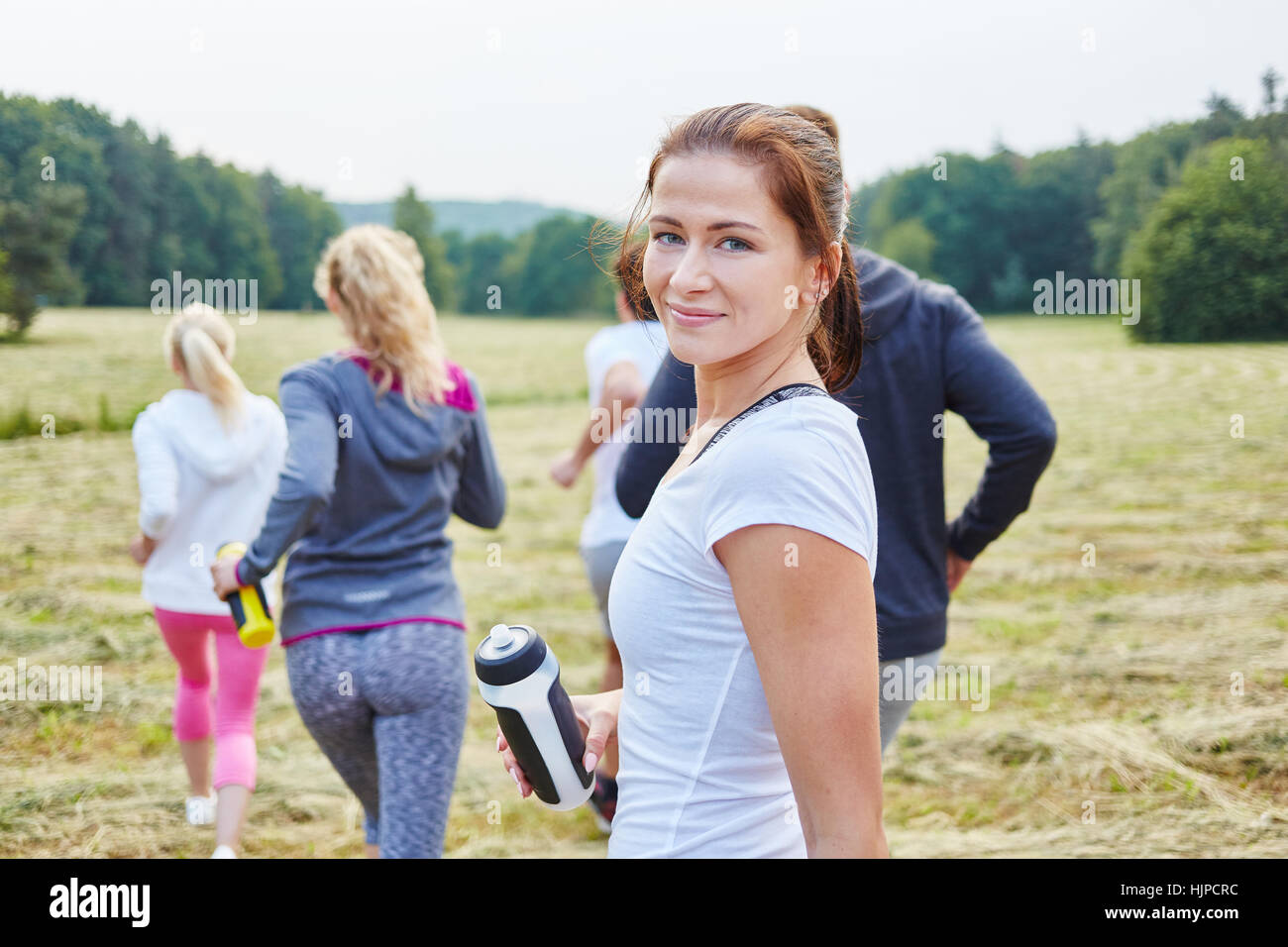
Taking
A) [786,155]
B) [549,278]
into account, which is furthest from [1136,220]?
[549,278]

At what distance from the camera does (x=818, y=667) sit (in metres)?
1.11

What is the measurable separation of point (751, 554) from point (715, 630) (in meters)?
0.14

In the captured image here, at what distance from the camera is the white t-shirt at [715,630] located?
1130mm

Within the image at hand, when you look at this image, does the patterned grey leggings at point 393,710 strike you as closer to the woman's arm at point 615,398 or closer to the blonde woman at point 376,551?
the blonde woman at point 376,551

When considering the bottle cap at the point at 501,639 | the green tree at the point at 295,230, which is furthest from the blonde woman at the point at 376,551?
the green tree at the point at 295,230

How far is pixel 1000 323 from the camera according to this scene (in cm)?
2694

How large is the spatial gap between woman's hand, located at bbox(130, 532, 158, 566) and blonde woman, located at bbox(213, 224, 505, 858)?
0.99 metres

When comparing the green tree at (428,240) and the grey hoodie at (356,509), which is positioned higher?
the green tree at (428,240)

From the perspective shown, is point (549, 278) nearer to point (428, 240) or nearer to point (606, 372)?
point (428, 240)

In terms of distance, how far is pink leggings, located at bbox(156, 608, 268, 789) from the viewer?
3520mm

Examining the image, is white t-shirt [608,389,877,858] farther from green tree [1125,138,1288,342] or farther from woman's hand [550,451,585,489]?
green tree [1125,138,1288,342]
